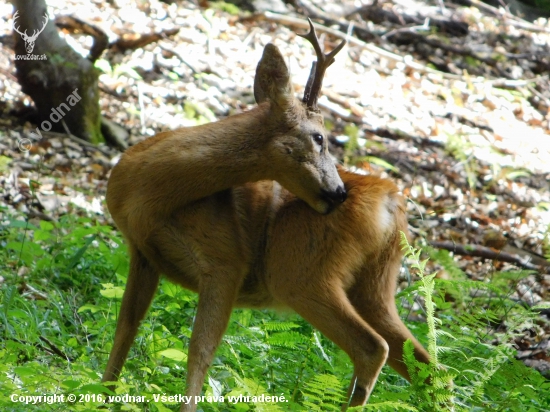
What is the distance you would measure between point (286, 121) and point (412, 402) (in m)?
1.99

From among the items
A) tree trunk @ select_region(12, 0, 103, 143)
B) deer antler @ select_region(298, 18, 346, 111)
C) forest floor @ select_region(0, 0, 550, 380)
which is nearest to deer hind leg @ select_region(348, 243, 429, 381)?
deer antler @ select_region(298, 18, 346, 111)

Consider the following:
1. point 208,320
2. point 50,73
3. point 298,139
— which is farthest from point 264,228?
point 50,73

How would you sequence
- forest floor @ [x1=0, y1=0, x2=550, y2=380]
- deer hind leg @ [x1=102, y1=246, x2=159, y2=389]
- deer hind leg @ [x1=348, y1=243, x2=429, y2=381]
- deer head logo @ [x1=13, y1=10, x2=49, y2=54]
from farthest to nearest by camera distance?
deer head logo @ [x1=13, y1=10, x2=49, y2=54] → forest floor @ [x1=0, y1=0, x2=550, y2=380] → deer hind leg @ [x1=348, y1=243, x2=429, y2=381] → deer hind leg @ [x1=102, y1=246, x2=159, y2=389]

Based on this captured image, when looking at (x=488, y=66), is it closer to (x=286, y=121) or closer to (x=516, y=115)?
(x=516, y=115)

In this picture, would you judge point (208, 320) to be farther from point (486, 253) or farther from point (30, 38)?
point (30, 38)

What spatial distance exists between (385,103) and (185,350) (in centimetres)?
778

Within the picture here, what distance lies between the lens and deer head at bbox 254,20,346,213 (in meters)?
4.76

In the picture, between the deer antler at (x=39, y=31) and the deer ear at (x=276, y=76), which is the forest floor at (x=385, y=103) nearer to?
the deer antler at (x=39, y=31)

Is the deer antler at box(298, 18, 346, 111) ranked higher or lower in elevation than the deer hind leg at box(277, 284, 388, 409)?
higher

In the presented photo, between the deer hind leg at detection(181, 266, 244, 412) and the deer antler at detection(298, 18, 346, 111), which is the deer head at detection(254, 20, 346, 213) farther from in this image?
the deer hind leg at detection(181, 266, 244, 412)

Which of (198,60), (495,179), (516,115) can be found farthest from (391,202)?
(516,115)

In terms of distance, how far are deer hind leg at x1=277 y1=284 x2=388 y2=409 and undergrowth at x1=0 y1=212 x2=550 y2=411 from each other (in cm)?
13

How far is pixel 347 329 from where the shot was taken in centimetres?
440

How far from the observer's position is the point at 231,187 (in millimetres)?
4844
